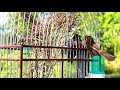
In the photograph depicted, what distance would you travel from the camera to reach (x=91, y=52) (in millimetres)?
2760

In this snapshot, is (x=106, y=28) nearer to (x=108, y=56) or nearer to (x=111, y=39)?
(x=111, y=39)

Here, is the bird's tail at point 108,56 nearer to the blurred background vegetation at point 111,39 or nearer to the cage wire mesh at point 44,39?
the blurred background vegetation at point 111,39

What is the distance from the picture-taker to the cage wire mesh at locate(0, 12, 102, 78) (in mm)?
2674

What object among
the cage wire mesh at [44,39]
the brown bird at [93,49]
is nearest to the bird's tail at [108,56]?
the brown bird at [93,49]

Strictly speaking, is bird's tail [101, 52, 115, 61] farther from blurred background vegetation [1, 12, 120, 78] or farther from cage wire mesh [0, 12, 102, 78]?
cage wire mesh [0, 12, 102, 78]

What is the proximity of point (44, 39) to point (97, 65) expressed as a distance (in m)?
0.83

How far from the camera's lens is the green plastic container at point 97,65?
2.71 meters

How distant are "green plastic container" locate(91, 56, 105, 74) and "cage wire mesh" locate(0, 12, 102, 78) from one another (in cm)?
9

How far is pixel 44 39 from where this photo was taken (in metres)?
2.72

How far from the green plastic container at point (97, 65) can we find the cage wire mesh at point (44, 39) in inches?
3.6
